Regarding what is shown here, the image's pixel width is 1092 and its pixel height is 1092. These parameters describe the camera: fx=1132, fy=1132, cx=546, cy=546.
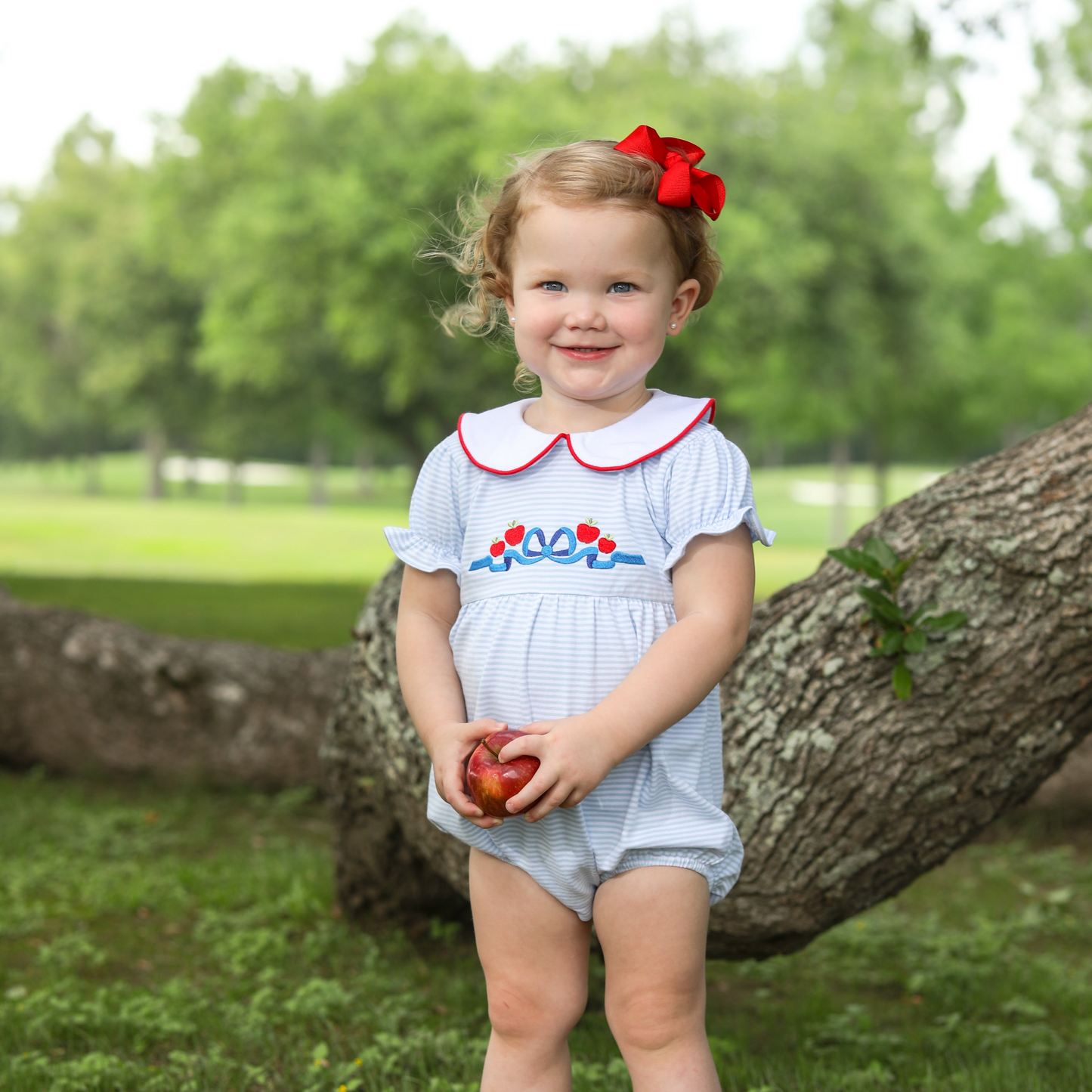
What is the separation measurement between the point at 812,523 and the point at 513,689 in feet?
123

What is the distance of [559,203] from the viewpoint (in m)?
1.80

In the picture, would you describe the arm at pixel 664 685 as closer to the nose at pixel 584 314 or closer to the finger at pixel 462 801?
the finger at pixel 462 801

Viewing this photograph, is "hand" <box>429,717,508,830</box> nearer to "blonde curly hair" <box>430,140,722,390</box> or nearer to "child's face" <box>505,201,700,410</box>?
"child's face" <box>505,201,700,410</box>

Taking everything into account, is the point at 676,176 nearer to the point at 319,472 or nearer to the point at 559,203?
the point at 559,203

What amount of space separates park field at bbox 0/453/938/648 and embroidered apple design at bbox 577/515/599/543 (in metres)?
8.56

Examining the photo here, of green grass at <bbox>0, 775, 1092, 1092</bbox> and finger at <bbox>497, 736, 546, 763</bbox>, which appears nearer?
finger at <bbox>497, 736, 546, 763</bbox>

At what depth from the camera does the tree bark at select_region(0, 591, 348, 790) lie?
6.11 metres

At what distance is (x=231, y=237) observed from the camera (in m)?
21.5

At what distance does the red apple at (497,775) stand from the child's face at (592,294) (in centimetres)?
60

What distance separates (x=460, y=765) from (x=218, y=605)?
1236 cm

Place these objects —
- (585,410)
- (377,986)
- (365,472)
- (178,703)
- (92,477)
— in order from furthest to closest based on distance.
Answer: (365,472)
(92,477)
(178,703)
(377,986)
(585,410)

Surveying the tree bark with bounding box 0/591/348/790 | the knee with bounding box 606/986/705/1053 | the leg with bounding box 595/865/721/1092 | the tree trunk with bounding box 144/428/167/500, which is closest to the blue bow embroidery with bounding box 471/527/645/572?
the leg with bounding box 595/865/721/1092

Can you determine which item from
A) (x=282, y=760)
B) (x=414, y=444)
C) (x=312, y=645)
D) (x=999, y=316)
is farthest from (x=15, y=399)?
(x=282, y=760)

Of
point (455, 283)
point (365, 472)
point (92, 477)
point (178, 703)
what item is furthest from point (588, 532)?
point (92, 477)
